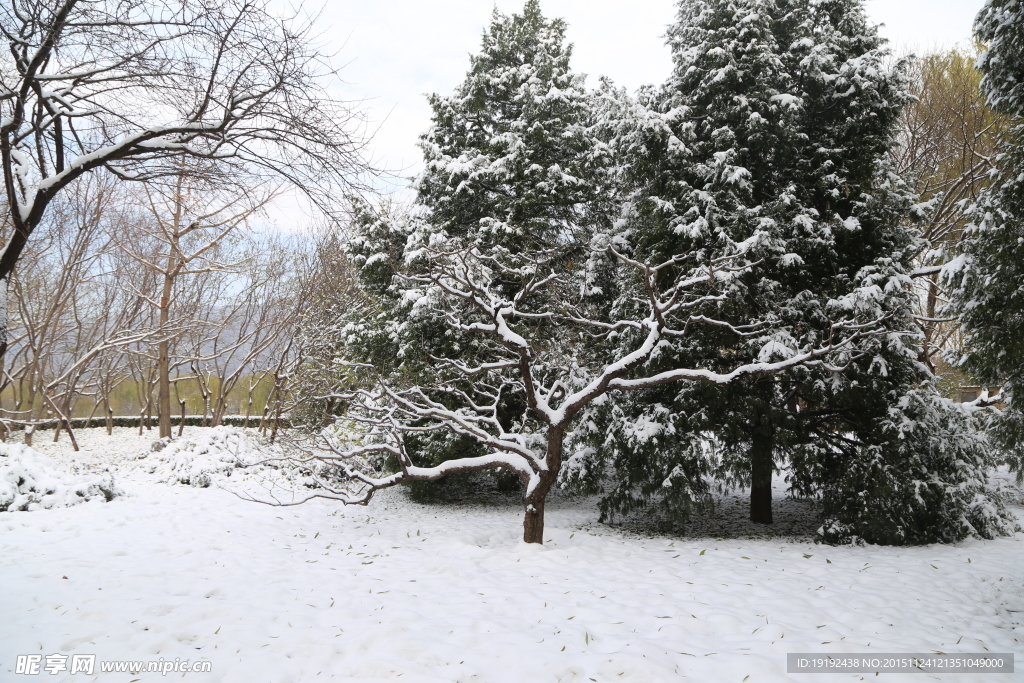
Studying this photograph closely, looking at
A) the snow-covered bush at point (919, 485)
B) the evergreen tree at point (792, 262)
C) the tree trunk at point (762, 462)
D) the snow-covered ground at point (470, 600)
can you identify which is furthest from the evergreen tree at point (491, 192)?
the snow-covered bush at point (919, 485)

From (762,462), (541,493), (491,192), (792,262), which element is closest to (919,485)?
(762,462)

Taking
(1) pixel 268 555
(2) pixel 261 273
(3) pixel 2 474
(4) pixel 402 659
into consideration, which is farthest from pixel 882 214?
(2) pixel 261 273

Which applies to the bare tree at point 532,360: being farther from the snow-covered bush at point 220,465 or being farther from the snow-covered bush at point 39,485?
the snow-covered bush at point 39,485

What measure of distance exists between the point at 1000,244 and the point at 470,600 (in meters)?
5.63

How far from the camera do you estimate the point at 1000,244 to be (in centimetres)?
462

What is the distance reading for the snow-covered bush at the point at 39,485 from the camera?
6809mm

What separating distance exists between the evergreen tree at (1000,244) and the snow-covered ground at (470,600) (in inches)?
87.2

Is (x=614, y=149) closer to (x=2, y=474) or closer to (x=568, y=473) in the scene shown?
(x=568, y=473)

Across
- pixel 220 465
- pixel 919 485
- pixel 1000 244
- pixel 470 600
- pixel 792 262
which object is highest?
pixel 792 262

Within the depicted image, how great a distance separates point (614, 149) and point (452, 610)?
7.79 metres

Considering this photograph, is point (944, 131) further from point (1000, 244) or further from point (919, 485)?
point (1000, 244)

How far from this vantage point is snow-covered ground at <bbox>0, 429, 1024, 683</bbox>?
346 centimetres

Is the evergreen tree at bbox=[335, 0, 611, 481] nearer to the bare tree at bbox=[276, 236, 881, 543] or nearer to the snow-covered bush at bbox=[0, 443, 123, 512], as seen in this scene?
the bare tree at bbox=[276, 236, 881, 543]

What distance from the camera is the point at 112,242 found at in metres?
12.0
